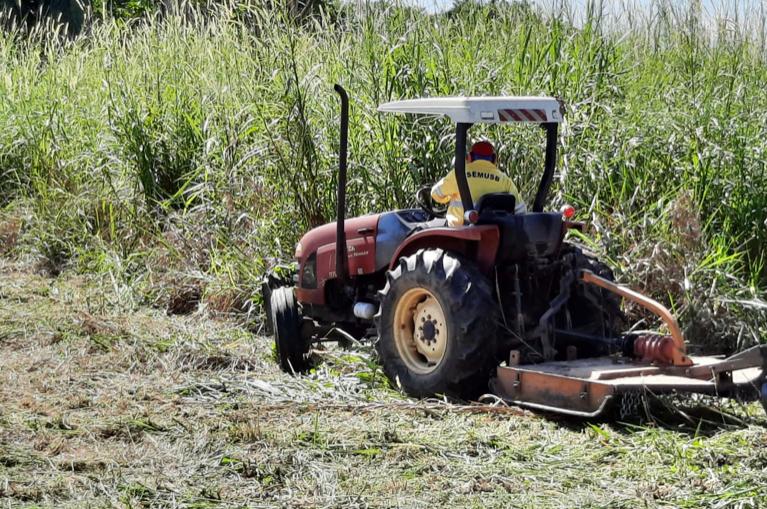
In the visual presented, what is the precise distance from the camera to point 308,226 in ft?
28.1

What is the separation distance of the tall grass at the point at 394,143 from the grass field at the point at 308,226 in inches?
0.9

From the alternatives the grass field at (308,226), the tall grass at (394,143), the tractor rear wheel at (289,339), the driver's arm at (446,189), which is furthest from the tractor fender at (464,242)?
the tall grass at (394,143)

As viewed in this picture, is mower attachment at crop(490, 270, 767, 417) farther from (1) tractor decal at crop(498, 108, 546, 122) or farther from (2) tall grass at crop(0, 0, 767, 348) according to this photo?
(2) tall grass at crop(0, 0, 767, 348)

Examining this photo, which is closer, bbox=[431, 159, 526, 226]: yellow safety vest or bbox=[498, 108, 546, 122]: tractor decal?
bbox=[498, 108, 546, 122]: tractor decal

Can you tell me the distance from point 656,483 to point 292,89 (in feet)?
16.2

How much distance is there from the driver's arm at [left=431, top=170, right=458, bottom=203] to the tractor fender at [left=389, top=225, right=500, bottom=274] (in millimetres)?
272

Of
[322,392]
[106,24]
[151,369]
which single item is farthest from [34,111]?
[322,392]

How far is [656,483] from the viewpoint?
15.0 feet

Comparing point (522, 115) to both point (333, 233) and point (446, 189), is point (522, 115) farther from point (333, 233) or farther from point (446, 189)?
point (333, 233)

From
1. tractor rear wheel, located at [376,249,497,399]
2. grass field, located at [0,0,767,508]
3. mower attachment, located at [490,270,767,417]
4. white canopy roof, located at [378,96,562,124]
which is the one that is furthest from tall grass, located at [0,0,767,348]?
tractor rear wheel, located at [376,249,497,399]

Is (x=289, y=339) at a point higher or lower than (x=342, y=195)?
lower

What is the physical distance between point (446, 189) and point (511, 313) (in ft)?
2.60

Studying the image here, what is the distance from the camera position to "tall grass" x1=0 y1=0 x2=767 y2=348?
7.30 m

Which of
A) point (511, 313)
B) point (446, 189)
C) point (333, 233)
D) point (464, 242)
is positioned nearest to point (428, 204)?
point (446, 189)
